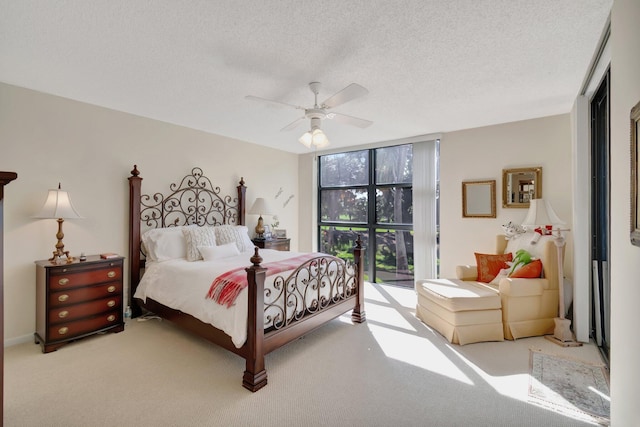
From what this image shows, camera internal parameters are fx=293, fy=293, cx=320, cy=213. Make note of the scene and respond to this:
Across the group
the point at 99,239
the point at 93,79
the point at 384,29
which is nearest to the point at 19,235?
the point at 99,239

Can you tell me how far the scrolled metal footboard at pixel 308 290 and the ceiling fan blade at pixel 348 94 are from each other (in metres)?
1.50

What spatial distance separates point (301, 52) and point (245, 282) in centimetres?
188

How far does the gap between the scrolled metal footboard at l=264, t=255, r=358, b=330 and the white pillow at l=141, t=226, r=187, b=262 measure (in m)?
1.69

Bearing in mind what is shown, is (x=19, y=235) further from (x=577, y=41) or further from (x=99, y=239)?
(x=577, y=41)

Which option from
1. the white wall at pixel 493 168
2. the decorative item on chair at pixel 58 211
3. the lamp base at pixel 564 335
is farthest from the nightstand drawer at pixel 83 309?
the lamp base at pixel 564 335

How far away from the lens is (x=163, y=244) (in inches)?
141

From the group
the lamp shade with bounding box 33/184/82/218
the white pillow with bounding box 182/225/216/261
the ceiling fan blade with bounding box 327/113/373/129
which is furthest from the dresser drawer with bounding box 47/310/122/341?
the ceiling fan blade with bounding box 327/113/373/129

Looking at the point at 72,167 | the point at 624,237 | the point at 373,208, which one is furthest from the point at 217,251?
the point at 624,237

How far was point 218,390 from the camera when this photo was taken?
2.22m

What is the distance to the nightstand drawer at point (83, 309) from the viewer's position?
109 inches

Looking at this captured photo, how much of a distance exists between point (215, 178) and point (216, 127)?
31.6 inches

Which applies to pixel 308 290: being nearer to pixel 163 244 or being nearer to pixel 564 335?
pixel 163 244

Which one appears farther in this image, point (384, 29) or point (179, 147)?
point (179, 147)

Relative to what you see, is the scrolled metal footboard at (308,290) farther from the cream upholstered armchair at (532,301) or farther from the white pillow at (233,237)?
the cream upholstered armchair at (532,301)
